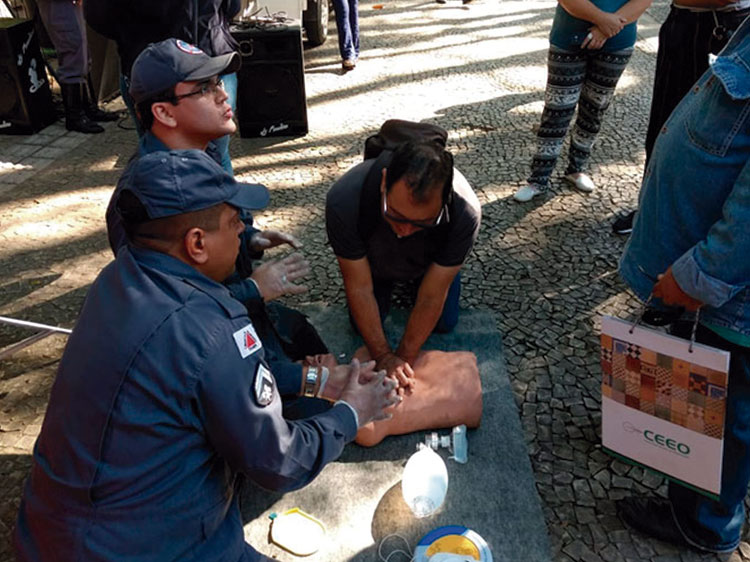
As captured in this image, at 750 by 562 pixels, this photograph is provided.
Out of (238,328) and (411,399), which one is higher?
(238,328)

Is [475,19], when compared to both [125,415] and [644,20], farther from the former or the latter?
[125,415]

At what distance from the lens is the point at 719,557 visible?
2.14 m

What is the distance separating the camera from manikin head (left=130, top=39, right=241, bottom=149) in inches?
95.9

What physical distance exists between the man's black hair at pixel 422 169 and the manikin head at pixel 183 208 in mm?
741

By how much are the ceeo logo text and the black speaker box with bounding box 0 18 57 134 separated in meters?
5.58

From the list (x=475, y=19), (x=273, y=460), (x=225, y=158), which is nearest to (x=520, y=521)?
(x=273, y=460)

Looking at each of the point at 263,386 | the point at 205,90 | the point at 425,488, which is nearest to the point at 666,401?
the point at 425,488

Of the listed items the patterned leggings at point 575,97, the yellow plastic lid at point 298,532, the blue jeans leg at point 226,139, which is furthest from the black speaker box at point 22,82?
the yellow plastic lid at point 298,532

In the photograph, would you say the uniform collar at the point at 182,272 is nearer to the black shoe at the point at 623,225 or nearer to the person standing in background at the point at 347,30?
the black shoe at the point at 623,225

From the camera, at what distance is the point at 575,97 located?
156 inches

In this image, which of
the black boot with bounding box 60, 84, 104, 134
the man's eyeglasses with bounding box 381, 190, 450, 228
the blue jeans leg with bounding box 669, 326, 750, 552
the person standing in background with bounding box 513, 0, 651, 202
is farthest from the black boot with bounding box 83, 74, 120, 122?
the blue jeans leg with bounding box 669, 326, 750, 552

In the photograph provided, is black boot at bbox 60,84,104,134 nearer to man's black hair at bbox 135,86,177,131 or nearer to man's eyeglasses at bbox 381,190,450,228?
man's black hair at bbox 135,86,177,131

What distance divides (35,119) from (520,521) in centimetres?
546

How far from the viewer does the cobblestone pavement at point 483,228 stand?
2500 millimetres
